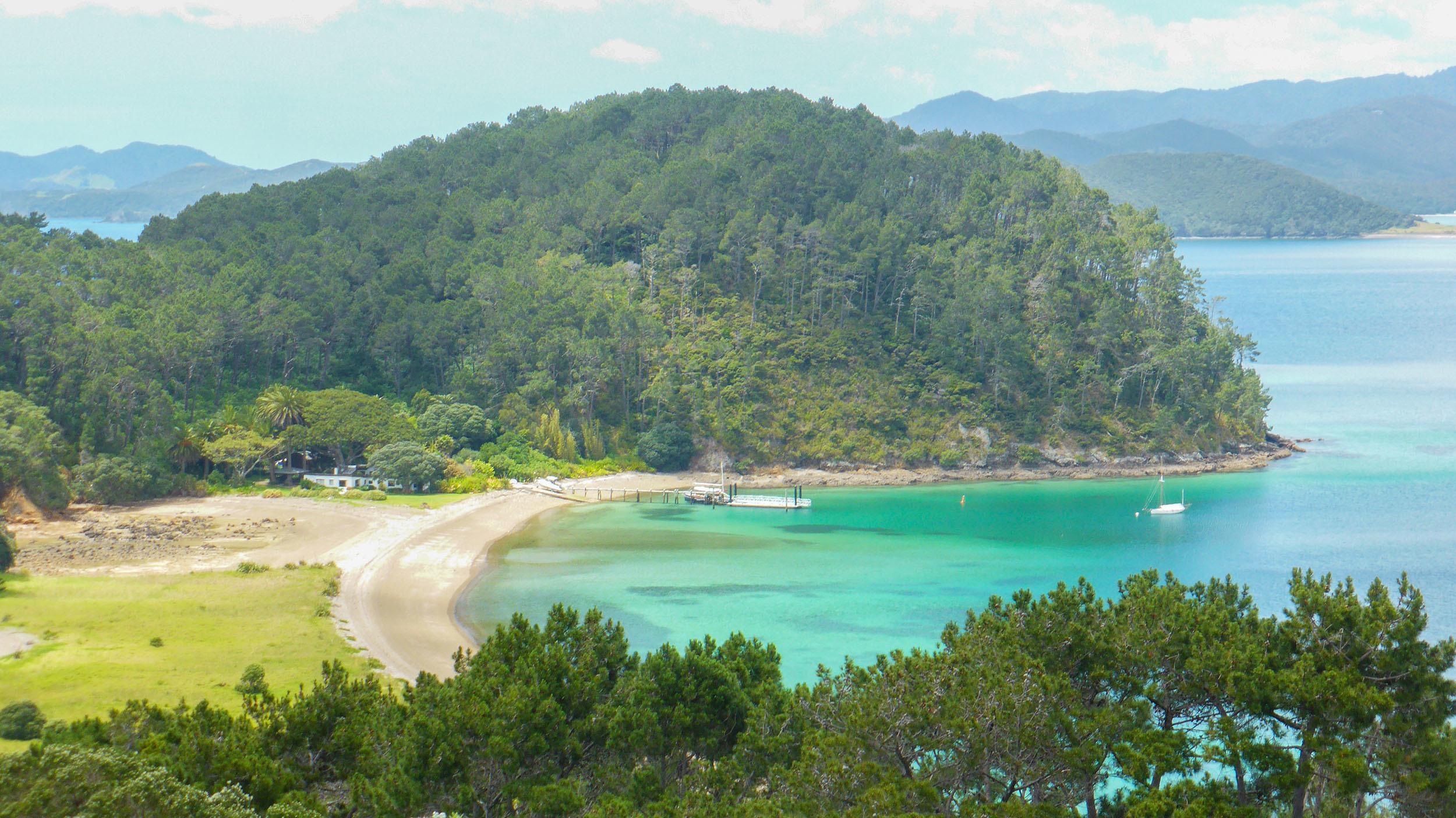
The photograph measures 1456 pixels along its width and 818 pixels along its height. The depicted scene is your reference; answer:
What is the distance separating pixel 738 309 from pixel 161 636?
50768 mm

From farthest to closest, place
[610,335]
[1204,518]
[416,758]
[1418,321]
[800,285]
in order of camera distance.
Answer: [1418,321], [800,285], [610,335], [1204,518], [416,758]

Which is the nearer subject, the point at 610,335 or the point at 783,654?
the point at 783,654

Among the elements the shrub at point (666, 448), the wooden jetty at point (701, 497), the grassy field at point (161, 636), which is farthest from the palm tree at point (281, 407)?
the grassy field at point (161, 636)

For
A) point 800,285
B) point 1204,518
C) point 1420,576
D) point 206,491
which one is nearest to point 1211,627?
point 1420,576

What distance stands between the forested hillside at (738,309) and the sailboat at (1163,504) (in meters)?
7.60

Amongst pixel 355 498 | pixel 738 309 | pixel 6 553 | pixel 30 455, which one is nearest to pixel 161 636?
pixel 6 553

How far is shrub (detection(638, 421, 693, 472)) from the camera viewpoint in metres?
73.1

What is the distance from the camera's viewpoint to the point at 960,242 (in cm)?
8419

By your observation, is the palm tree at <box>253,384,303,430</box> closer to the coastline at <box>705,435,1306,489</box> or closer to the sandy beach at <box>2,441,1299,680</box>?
the sandy beach at <box>2,441,1299,680</box>

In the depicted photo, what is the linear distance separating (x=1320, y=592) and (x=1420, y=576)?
35269 millimetres

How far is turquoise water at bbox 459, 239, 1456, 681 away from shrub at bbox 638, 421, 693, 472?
7.81 metres

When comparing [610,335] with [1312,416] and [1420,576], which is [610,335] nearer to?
[1420,576]

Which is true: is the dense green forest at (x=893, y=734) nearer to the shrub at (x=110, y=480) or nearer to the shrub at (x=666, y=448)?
the shrub at (x=110, y=480)

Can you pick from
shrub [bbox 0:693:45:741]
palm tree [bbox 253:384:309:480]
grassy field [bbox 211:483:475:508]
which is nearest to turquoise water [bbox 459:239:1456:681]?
grassy field [bbox 211:483:475:508]
